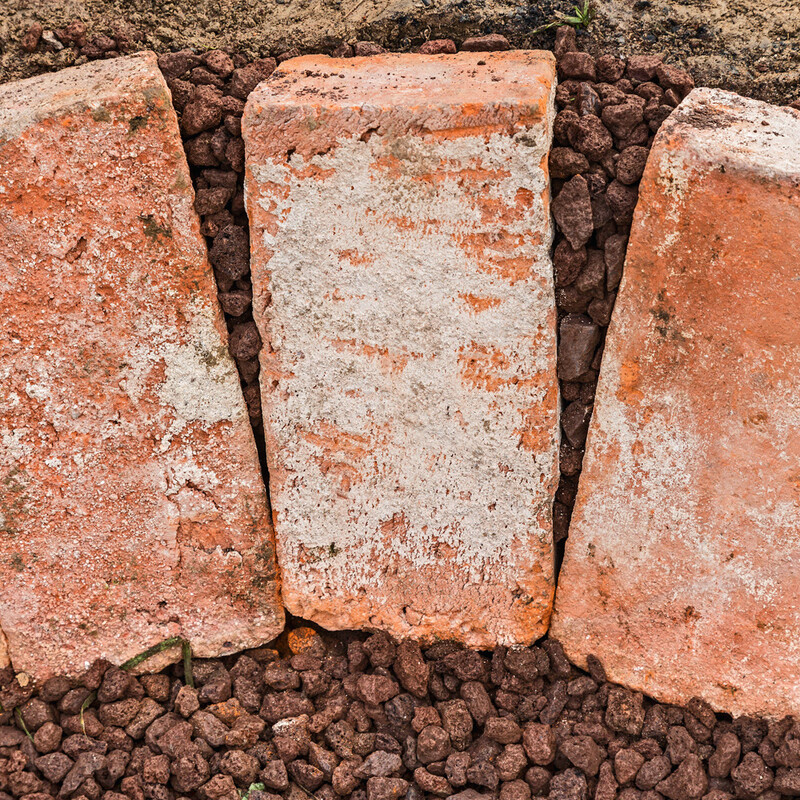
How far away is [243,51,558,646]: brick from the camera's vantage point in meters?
1.81

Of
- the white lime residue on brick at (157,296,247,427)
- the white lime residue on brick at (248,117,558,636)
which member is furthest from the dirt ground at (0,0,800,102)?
the white lime residue on brick at (157,296,247,427)

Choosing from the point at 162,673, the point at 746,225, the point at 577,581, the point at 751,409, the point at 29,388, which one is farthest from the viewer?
the point at 162,673

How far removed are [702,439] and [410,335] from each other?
70 centimetres

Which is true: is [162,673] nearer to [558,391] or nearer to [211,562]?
[211,562]

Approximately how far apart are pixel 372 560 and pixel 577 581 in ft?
1.73

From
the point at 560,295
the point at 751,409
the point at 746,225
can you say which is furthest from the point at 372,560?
the point at 746,225

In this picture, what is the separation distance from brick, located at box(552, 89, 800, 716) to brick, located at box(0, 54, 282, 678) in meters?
0.89

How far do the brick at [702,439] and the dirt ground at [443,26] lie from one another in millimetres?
116

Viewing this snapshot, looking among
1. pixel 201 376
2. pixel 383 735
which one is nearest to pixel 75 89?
pixel 201 376

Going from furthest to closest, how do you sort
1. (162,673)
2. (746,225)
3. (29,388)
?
1. (162,673)
2. (29,388)
3. (746,225)

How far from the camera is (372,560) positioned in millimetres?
2244

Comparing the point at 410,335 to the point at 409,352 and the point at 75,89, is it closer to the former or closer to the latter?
the point at 409,352

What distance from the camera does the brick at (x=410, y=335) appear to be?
5.93ft

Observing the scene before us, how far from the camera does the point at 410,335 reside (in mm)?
1959
